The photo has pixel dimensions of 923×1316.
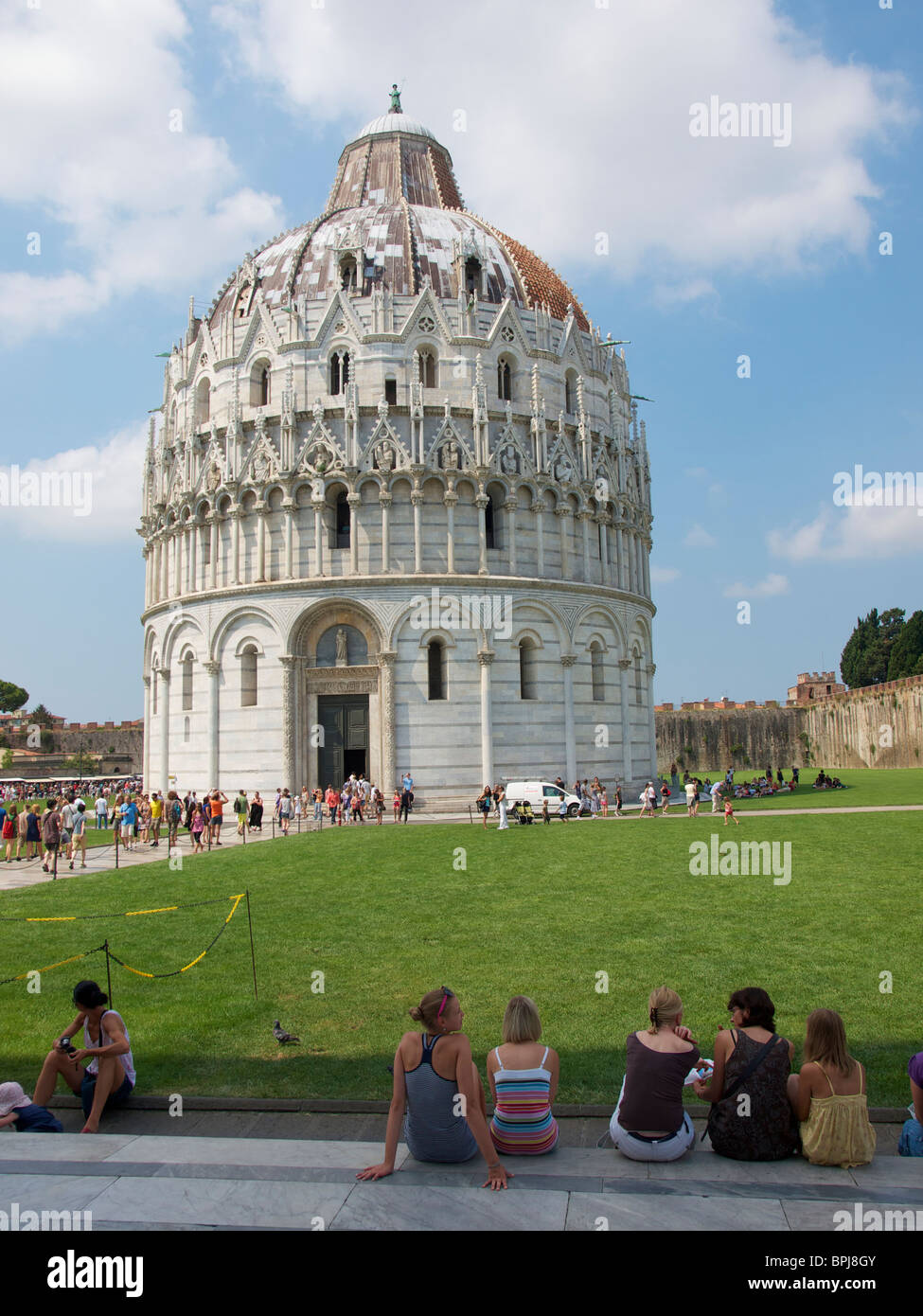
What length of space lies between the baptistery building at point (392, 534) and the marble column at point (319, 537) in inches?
4.5

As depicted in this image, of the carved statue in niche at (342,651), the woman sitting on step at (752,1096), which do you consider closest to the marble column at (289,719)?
the carved statue in niche at (342,651)

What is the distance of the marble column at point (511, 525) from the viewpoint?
38.7 m

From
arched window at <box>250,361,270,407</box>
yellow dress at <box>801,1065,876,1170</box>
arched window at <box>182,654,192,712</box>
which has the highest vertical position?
arched window at <box>250,361,270,407</box>

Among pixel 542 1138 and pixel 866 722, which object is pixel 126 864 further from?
pixel 866 722

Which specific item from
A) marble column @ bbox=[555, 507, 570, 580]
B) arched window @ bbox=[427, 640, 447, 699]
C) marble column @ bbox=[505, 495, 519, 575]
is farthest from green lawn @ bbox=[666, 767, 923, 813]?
marble column @ bbox=[505, 495, 519, 575]

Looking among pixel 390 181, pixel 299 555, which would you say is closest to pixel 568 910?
pixel 299 555

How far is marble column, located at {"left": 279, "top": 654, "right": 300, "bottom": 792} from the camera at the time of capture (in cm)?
3678

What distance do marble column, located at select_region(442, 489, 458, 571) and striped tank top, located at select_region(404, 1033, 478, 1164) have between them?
3202 cm

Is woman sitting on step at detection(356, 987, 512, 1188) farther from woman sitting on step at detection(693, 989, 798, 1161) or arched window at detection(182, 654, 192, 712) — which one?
arched window at detection(182, 654, 192, 712)

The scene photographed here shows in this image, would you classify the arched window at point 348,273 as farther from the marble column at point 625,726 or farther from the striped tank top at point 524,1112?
the striped tank top at point 524,1112

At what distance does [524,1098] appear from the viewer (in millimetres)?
6215

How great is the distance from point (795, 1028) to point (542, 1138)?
3793mm

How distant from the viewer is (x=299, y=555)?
38000mm

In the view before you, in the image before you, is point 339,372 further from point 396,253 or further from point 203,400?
point 203,400
